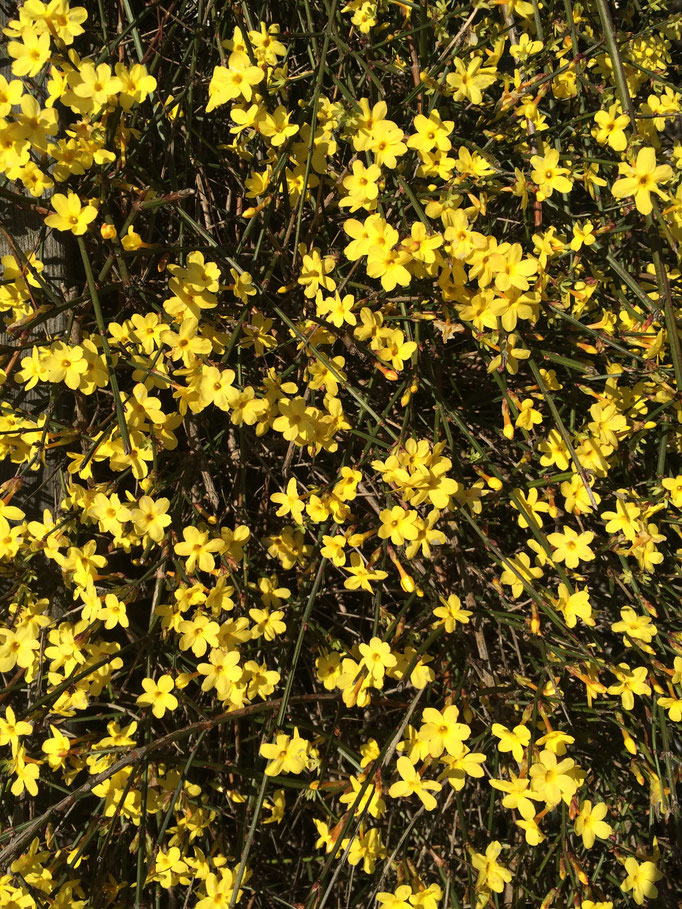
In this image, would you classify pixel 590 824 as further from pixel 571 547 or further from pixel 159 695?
pixel 159 695

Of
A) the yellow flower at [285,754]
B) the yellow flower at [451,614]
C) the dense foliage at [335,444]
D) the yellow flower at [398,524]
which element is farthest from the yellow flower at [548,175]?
the yellow flower at [285,754]

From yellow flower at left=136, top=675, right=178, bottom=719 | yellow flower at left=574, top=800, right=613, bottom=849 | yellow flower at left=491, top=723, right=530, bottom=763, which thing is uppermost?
yellow flower at left=136, top=675, right=178, bottom=719

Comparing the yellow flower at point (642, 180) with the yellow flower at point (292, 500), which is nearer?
the yellow flower at point (642, 180)

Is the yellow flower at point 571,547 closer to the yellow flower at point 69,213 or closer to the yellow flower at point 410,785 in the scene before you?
the yellow flower at point 410,785

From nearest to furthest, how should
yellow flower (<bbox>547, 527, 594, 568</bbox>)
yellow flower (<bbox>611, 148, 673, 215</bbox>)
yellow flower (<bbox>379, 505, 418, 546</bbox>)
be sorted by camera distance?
yellow flower (<bbox>611, 148, 673, 215</bbox>)
yellow flower (<bbox>379, 505, 418, 546</bbox>)
yellow flower (<bbox>547, 527, 594, 568</bbox>)

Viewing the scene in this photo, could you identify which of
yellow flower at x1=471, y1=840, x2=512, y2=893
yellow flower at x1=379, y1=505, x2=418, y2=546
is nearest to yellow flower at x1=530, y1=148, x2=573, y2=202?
yellow flower at x1=379, y1=505, x2=418, y2=546

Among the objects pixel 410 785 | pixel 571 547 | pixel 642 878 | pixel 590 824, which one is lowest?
pixel 642 878

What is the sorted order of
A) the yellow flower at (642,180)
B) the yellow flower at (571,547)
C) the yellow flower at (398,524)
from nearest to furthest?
the yellow flower at (642,180)
the yellow flower at (398,524)
the yellow flower at (571,547)

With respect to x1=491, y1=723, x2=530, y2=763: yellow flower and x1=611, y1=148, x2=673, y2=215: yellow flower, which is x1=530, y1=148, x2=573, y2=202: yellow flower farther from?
x1=491, y1=723, x2=530, y2=763: yellow flower

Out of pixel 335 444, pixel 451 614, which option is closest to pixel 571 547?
pixel 451 614

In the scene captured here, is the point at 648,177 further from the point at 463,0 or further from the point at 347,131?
the point at 463,0

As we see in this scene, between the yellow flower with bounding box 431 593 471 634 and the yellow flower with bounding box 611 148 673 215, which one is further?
the yellow flower with bounding box 431 593 471 634
